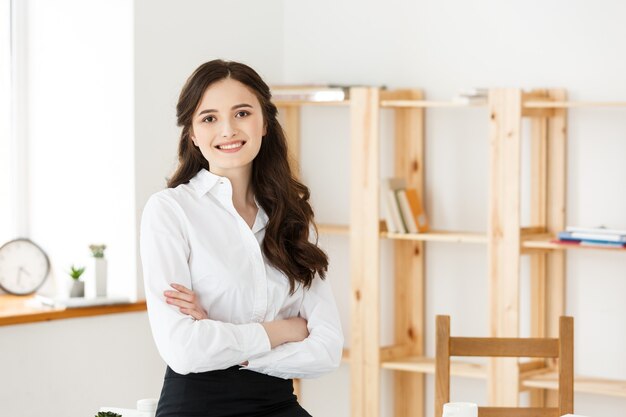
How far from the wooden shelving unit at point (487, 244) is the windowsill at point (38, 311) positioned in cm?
93

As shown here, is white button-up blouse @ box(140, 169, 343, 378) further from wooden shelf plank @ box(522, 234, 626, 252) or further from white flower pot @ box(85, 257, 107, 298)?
white flower pot @ box(85, 257, 107, 298)

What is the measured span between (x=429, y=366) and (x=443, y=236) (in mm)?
529

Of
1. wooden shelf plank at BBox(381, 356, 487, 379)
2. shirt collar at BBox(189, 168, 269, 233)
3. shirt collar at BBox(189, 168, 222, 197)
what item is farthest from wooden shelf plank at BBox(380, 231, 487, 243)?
shirt collar at BBox(189, 168, 222, 197)

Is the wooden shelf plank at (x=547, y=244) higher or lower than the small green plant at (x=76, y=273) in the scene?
higher

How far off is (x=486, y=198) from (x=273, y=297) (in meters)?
1.93

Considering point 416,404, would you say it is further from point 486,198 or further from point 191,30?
point 191,30

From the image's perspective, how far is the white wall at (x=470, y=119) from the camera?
3.92 meters

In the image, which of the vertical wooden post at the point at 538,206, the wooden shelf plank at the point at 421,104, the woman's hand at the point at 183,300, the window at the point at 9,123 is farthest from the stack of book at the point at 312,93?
the woman's hand at the point at 183,300

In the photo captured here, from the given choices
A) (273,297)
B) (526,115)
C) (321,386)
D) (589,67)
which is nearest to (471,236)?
(526,115)

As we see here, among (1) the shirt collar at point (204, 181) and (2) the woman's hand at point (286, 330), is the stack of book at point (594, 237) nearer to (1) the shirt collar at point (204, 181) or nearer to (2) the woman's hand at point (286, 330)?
(2) the woman's hand at point (286, 330)

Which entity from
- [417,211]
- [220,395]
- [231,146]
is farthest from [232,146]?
[417,211]

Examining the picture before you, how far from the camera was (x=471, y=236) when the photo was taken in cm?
401

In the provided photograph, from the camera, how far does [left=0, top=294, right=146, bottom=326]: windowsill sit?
12.1 ft

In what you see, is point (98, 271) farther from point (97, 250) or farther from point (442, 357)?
point (442, 357)
